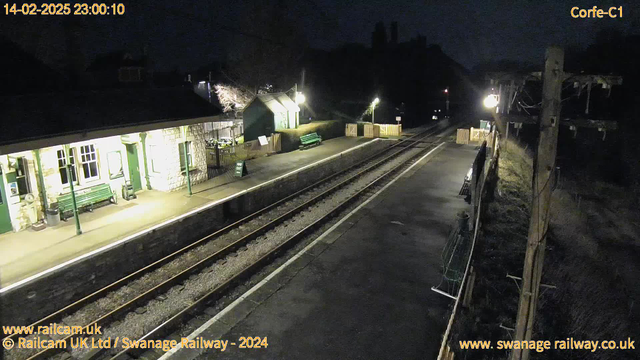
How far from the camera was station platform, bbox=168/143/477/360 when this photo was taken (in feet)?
24.2

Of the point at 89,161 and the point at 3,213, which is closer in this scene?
the point at 3,213

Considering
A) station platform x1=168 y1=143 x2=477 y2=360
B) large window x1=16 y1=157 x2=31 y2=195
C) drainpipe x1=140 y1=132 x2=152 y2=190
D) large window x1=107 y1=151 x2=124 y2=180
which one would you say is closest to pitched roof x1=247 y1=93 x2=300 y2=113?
drainpipe x1=140 y1=132 x2=152 y2=190

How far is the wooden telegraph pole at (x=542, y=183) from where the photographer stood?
5.14 metres

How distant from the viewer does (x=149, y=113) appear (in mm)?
14906

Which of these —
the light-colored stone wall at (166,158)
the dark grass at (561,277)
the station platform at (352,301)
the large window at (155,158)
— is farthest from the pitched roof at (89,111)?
the dark grass at (561,277)

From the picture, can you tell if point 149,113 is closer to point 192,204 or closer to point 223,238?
point 192,204

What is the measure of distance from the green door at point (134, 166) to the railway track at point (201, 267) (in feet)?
16.0

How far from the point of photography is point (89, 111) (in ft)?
43.7

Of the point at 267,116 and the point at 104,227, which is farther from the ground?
the point at 267,116

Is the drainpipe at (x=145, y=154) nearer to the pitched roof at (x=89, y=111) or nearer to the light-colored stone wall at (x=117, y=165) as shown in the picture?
the light-colored stone wall at (x=117, y=165)

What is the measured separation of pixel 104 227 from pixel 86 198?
6.56 feet

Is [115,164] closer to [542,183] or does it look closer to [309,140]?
[542,183]

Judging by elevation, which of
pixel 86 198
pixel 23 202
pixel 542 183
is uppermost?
pixel 542 183

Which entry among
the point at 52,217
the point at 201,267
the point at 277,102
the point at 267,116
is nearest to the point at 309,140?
the point at 267,116
